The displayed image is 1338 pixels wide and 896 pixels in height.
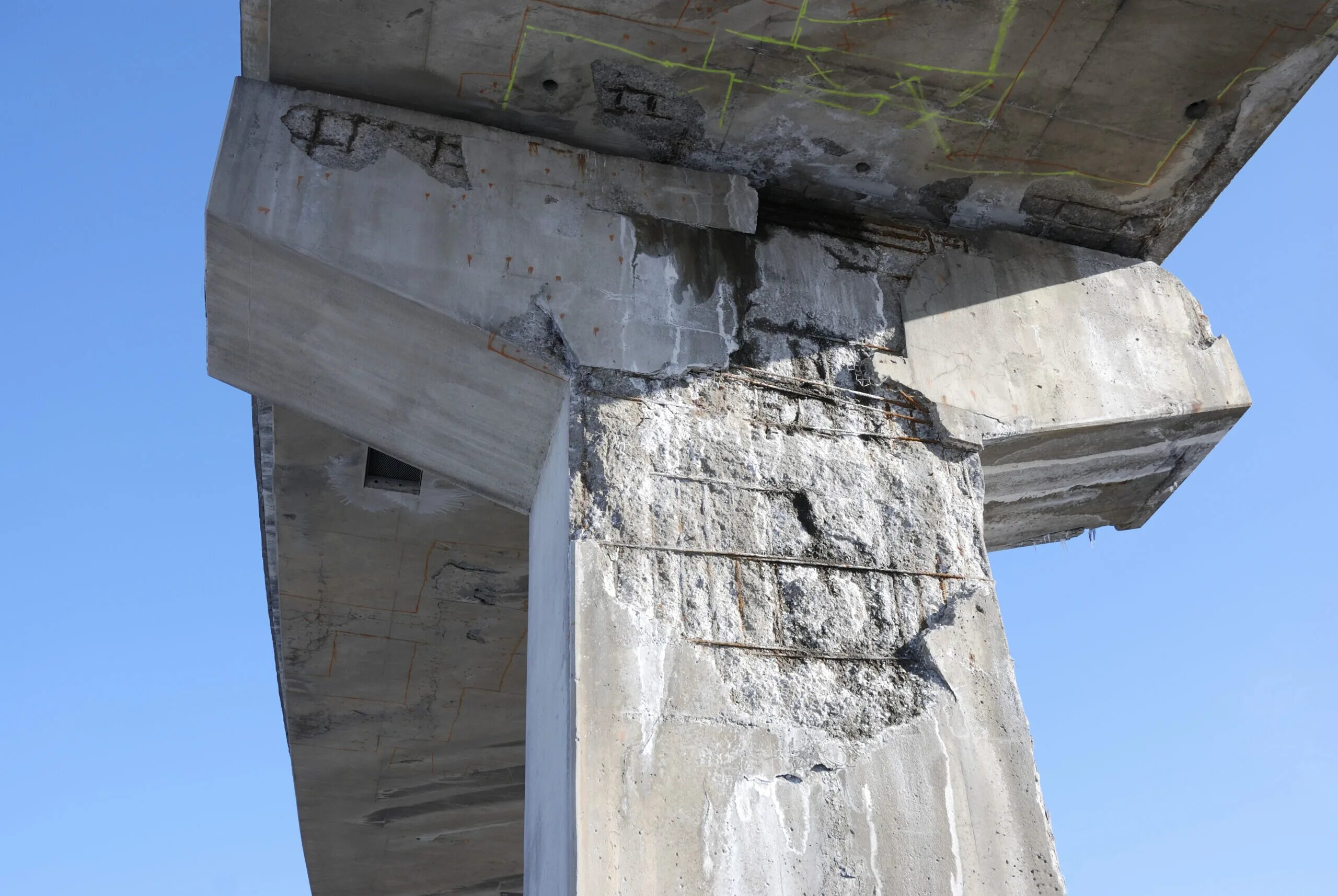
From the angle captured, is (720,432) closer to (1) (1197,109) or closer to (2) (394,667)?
(1) (1197,109)

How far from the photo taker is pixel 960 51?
366 centimetres

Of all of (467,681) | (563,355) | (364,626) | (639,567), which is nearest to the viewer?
(639,567)

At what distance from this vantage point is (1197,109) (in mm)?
3936

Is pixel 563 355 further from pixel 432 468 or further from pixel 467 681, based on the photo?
pixel 467 681

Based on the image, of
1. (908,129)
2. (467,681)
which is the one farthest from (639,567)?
(467,681)

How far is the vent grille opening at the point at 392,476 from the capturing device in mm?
4684

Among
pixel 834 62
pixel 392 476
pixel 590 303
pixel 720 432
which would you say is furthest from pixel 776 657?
pixel 392 476

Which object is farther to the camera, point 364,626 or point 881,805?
point 364,626

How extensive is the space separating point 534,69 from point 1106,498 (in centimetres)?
264

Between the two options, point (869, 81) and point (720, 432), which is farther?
point (869, 81)

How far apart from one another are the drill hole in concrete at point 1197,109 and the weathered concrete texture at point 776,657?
1400 millimetres

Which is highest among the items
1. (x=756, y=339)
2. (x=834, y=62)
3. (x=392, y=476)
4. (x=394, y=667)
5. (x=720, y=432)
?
(x=834, y=62)

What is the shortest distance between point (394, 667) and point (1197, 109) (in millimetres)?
4193

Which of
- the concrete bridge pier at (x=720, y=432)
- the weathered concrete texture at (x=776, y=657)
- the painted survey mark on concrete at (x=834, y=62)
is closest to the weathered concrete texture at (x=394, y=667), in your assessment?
the concrete bridge pier at (x=720, y=432)
